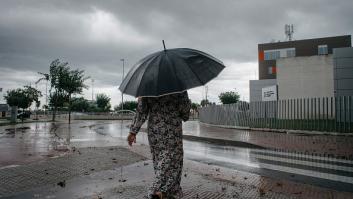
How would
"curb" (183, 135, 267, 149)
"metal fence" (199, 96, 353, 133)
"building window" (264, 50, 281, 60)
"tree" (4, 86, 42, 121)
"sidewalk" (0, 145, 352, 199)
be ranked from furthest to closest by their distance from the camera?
"tree" (4, 86, 42, 121), "building window" (264, 50, 281, 60), "metal fence" (199, 96, 353, 133), "curb" (183, 135, 267, 149), "sidewalk" (0, 145, 352, 199)

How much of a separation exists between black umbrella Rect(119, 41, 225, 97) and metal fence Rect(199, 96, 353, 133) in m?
11.7

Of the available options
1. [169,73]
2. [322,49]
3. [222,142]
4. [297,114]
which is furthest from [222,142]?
[322,49]

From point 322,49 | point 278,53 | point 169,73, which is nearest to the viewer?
point 169,73

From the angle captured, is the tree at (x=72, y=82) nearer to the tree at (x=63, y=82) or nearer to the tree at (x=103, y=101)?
the tree at (x=63, y=82)

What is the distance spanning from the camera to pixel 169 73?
154 inches

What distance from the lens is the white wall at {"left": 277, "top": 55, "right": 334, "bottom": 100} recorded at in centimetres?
2897

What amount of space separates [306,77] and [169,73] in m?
28.3

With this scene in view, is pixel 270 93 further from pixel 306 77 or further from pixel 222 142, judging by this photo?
pixel 222 142

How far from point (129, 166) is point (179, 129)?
129 inches

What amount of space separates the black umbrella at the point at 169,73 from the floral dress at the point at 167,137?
254 mm

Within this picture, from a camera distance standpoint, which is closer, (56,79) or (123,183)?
(123,183)

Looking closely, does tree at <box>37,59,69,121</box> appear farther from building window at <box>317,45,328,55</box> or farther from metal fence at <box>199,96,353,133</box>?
building window at <box>317,45,328,55</box>

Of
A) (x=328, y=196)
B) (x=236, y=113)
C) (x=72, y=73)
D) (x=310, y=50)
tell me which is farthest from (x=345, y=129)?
(x=310, y=50)

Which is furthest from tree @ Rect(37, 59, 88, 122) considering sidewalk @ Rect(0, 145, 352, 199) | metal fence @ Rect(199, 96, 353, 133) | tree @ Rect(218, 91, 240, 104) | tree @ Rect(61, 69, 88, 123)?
tree @ Rect(218, 91, 240, 104)
